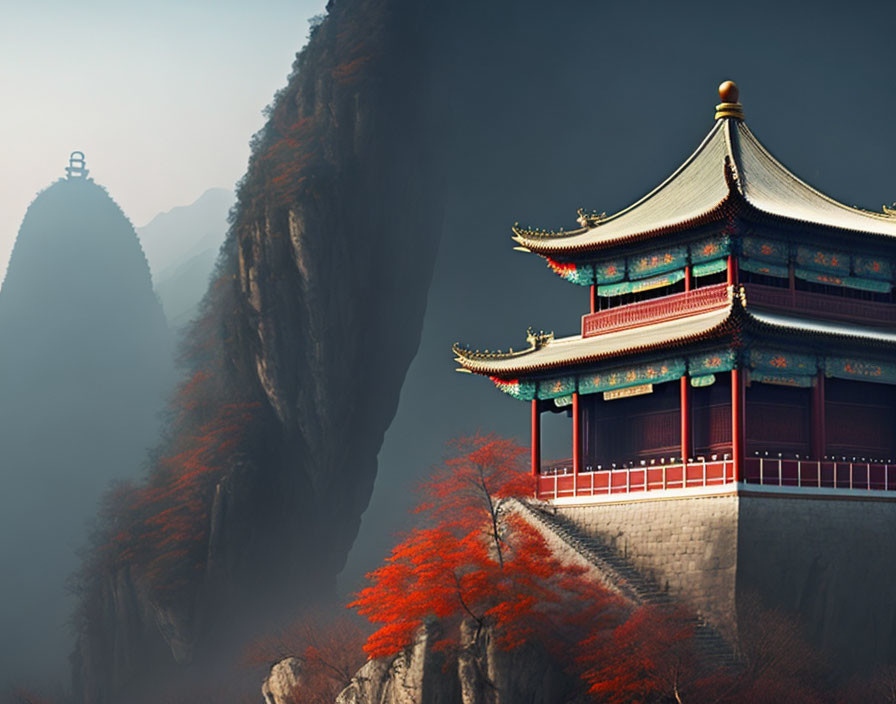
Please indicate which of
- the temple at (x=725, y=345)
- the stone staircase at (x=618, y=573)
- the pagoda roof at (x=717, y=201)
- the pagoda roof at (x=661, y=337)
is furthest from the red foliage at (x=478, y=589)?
the pagoda roof at (x=717, y=201)

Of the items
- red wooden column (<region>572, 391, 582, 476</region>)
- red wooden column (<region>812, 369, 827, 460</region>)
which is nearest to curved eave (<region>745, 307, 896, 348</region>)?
red wooden column (<region>812, 369, 827, 460</region>)

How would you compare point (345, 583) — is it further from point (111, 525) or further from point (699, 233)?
point (699, 233)

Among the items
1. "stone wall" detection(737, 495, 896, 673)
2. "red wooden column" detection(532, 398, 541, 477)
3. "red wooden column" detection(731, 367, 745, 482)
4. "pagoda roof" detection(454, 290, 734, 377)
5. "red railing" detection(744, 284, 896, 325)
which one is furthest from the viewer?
"red wooden column" detection(532, 398, 541, 477)

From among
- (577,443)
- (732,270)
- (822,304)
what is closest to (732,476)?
(577,443)

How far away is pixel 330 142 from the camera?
222 ft

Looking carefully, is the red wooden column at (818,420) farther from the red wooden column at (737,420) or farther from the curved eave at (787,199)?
the curved eave at (787,199)

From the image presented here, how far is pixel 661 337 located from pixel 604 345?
2617 millimetres

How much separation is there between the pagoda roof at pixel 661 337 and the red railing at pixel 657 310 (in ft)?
0.54

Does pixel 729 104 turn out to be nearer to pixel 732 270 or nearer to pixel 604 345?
pixel 732 270

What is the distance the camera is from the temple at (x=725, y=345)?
3528 cm

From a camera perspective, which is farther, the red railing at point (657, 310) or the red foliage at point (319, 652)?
the red foliage at point (319, 652)

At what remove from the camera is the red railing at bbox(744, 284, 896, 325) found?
122ft

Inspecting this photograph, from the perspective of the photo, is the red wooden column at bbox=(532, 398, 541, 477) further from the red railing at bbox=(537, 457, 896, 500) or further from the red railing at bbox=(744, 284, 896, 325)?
the red railing at bbox=(744, 284, 896, 325)

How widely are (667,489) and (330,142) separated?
1474 inches
